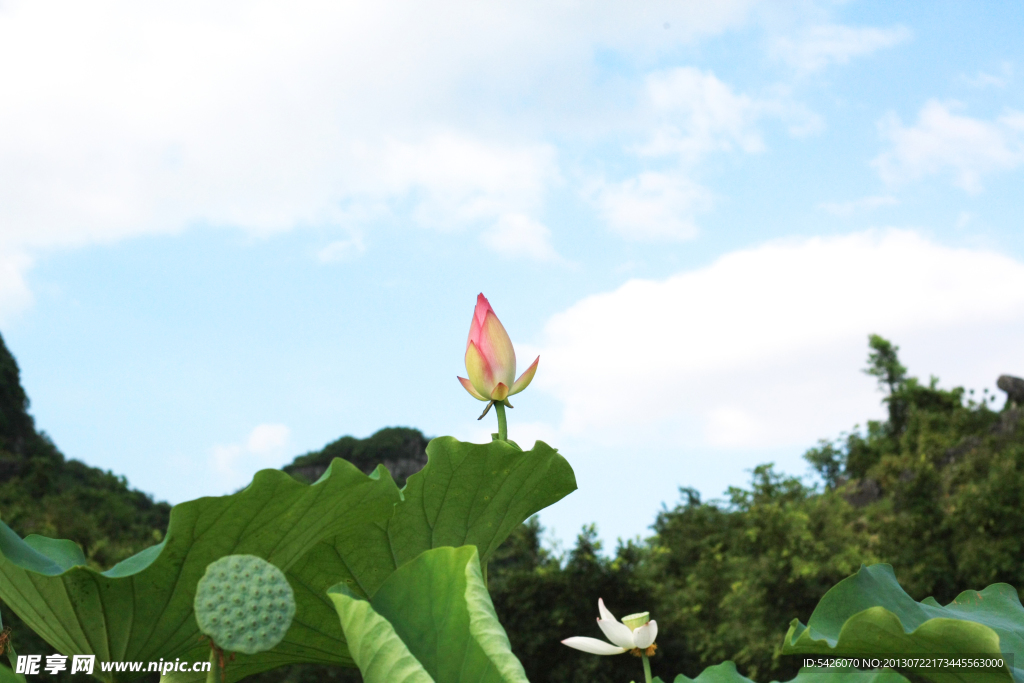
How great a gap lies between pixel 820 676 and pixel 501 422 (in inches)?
19.4

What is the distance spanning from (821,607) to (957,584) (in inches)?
368

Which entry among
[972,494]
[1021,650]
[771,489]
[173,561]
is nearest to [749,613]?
[771,489]

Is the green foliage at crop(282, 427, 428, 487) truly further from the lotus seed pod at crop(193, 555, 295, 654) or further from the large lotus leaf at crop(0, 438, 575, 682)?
the lotus seed pod at crop(193, 555, 295, 654)

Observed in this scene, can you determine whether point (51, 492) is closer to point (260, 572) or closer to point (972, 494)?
point (972, 494)

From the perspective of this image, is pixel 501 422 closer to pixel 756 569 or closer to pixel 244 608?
pixel 244 608

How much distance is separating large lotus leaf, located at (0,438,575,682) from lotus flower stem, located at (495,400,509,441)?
12 centimetres

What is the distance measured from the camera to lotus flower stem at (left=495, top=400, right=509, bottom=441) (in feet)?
3.44

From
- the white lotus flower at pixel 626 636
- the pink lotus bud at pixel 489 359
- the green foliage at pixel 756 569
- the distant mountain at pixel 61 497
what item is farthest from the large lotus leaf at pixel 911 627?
the green foliage at pixel 756 569

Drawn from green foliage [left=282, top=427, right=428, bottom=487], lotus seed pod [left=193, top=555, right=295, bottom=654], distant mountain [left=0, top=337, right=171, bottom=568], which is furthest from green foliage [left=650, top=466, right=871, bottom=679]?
green foliage [left=282, top=427, right=428, bottom=487]

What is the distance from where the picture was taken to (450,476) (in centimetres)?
88

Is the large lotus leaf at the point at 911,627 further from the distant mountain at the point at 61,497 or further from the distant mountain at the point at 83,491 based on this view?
the distant mountain at the point at 61,497

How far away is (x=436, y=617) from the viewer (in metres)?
0.68

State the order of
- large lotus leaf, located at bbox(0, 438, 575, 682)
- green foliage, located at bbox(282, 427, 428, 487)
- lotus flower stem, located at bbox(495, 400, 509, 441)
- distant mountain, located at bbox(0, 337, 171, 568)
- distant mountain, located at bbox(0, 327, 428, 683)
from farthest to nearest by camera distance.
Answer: green foliage, located at bbox(282, 427, 428, 487), distant mountain, located at bbox(0, 337, 171, 568), distant mountain, located at bbox(0, 327, 428, 683), lotus flower stem, located at bbox(495, 400, 509, 441), large lotus leaf, located at bbox(0, 438, 575, 682)

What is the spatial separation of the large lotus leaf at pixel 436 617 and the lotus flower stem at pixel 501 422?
36cm
